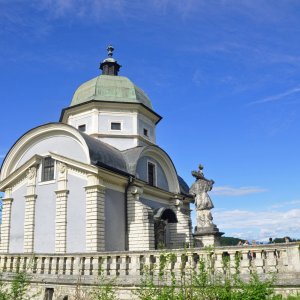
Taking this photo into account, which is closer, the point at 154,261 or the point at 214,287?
the point at 214,287

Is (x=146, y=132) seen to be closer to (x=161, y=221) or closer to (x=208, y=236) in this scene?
(x=161, y=221)

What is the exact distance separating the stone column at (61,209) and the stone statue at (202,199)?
6.41 metres

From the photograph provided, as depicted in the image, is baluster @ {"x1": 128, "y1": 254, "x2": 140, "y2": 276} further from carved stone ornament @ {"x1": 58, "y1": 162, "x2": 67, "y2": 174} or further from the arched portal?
the arched portal

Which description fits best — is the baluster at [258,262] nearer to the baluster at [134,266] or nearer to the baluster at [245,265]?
the baluster at [245,265]

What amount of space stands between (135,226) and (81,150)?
4877mm

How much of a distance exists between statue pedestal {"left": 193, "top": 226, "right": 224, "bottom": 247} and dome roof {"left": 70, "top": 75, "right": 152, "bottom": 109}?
440 inches

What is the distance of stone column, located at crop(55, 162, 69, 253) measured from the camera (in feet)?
58.3

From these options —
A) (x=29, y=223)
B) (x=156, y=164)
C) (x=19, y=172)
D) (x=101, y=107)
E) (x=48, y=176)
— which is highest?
(x=101, y=107)

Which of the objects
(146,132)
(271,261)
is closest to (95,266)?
(271,261)

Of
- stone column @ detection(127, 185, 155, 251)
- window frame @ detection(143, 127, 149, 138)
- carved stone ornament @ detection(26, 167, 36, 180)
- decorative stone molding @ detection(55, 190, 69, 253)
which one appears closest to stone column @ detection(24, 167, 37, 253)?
carved stone ornament @ detection(26, 167, 36, 180)

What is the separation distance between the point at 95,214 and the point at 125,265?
769 cm

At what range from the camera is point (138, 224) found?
19.2m

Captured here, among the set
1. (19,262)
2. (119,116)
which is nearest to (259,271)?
(19,262)

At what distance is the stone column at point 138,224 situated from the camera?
18880mm
